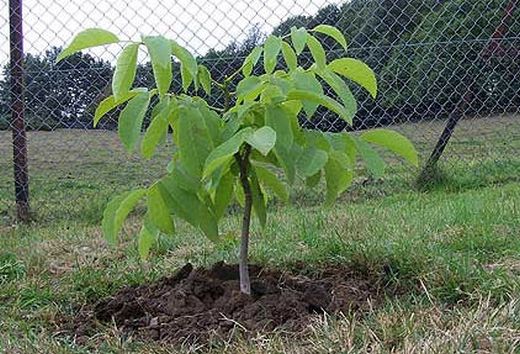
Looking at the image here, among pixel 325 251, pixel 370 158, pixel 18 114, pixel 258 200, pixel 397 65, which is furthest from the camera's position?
pixel 397 65

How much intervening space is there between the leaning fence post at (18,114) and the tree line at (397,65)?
0.31 feet

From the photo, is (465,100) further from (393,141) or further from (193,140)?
(193,140)

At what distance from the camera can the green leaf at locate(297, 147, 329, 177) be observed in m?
1.69

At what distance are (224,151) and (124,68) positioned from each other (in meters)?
0.30

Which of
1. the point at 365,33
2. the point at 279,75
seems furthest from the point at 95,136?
the point at 279,75

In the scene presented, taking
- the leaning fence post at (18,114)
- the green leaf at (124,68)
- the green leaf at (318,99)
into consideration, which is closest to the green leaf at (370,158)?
the green leaf at (318,99)

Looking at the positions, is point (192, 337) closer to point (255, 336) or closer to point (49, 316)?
point (255, 336)

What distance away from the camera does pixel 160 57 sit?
5.08ft

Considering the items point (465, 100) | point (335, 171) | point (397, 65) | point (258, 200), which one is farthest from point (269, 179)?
point (465, 100)

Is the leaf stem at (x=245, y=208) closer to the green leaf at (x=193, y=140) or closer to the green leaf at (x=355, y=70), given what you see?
the green leaf at (x=193, y=140)

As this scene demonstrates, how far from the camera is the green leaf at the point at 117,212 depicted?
1815 mm

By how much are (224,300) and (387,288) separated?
1.54 feet

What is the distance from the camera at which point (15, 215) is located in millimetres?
4320

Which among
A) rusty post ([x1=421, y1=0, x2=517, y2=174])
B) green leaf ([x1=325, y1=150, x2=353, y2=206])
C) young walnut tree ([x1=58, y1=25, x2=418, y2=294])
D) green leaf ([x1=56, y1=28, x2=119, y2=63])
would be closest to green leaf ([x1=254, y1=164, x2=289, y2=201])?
young walnut tree ([x1=58, y1=25, x2=418, y2=294])
